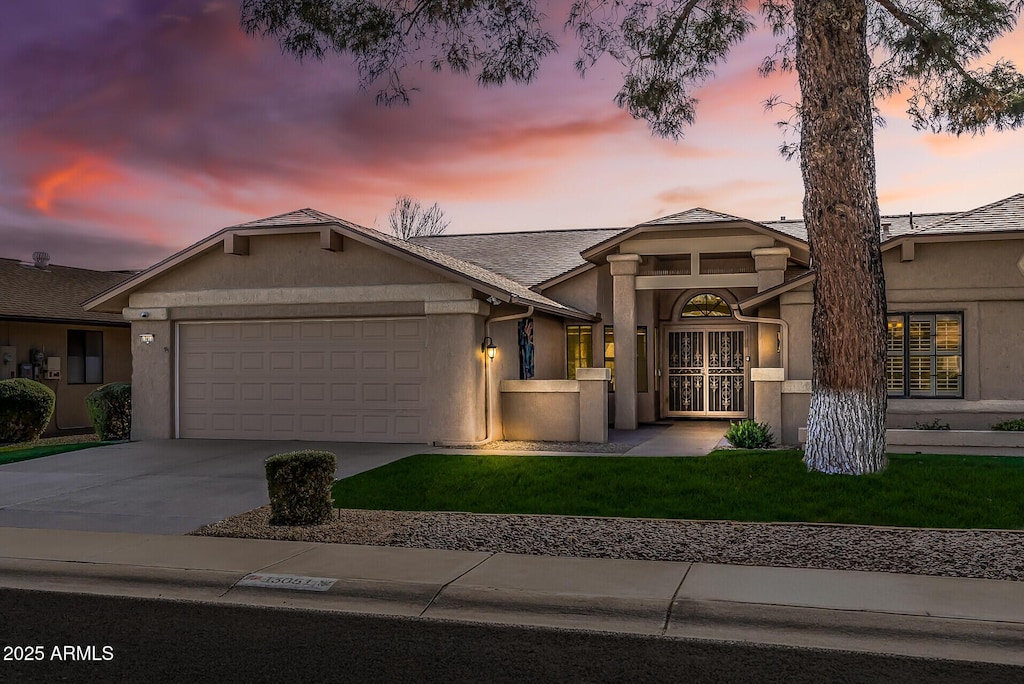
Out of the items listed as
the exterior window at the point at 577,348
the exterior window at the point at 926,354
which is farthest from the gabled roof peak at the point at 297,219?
the exterior window at the point at 926,354

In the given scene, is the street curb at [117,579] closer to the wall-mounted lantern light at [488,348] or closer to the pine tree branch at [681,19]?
the wall-mounted lantern light at [488,348]

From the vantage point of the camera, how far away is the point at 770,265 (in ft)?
61.9

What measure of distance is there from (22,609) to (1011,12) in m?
15.6

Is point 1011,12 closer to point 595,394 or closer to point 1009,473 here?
point 1009,473

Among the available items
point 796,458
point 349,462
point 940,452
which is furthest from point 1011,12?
point 349,462

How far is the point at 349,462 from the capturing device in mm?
13672

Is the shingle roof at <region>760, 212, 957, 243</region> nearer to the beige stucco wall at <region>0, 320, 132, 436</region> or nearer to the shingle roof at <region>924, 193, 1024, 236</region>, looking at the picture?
the shingle roof at <region>924, 193, 1024, 236</region>

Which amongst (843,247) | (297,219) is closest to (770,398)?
(843,247)

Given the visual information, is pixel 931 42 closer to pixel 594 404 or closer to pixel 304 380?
pixel 594 404

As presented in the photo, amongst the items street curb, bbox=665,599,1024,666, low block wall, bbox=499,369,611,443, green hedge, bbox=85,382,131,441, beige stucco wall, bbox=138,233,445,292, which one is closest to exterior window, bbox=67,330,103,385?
green hedge, bbox=85,382,131,441

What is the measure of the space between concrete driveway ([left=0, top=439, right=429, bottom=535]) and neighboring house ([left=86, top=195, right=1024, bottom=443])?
827 millimetres

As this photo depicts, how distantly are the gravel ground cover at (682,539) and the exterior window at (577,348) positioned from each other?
12.2 metres

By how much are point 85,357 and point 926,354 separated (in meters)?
20.2

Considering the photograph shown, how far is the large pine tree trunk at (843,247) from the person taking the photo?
1119 cm
